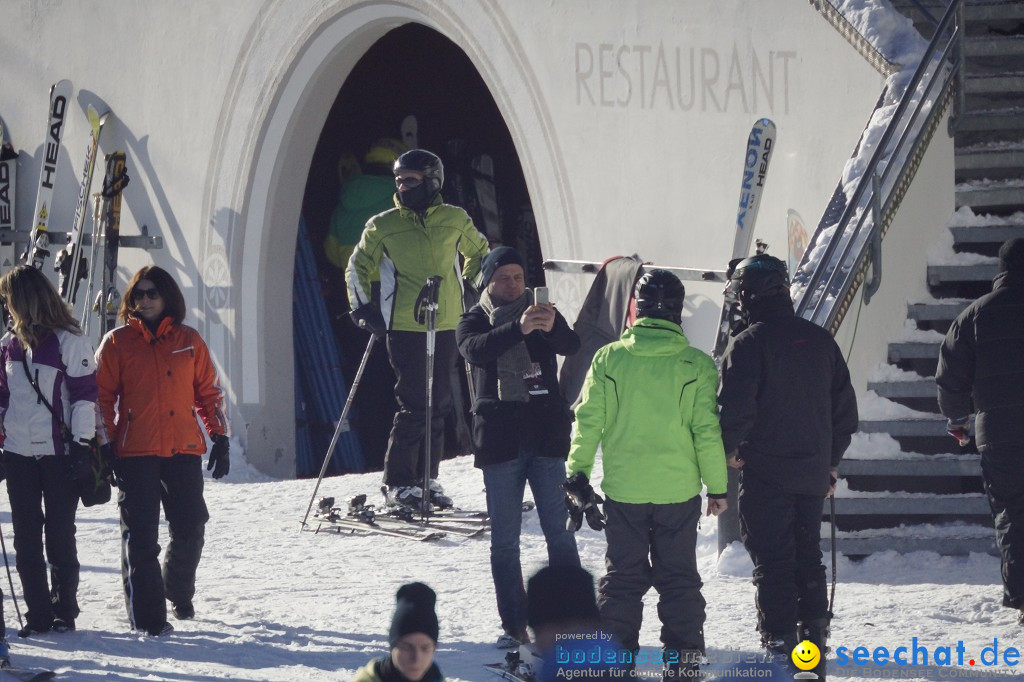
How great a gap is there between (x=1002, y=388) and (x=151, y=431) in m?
3.34

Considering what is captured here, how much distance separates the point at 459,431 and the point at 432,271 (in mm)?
4768

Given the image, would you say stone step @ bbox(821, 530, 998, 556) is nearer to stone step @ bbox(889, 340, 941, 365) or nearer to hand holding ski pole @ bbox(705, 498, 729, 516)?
stone step @ bbox(889, 340, 941, 365)

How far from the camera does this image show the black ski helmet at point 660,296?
481cm

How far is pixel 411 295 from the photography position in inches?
300

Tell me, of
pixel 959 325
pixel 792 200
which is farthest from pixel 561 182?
pixel 959 325

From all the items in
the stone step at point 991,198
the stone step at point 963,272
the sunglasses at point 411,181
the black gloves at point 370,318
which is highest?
the sunglasses at point 411,181

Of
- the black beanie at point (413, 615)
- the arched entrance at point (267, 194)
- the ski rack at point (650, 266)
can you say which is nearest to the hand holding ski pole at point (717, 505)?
the black beanie at point (413, 615)

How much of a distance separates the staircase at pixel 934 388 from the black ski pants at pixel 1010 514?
958 millimetres

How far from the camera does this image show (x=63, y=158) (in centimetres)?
1227

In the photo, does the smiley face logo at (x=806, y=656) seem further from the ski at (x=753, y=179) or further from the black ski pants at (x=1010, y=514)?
the ski at (x=753, y=179)

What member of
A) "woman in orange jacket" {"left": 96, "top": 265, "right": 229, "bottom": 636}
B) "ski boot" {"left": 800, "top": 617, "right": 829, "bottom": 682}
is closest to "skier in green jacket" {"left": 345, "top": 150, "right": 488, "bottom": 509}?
"woman in orange jacket" {"left": 96, "top": 265, "right": 229, "bottom": 636}

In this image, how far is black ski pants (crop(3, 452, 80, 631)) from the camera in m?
5.68

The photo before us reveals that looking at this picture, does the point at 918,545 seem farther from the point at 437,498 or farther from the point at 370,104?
the point at 370,104

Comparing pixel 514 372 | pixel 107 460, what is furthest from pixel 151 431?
pixel 514 372
